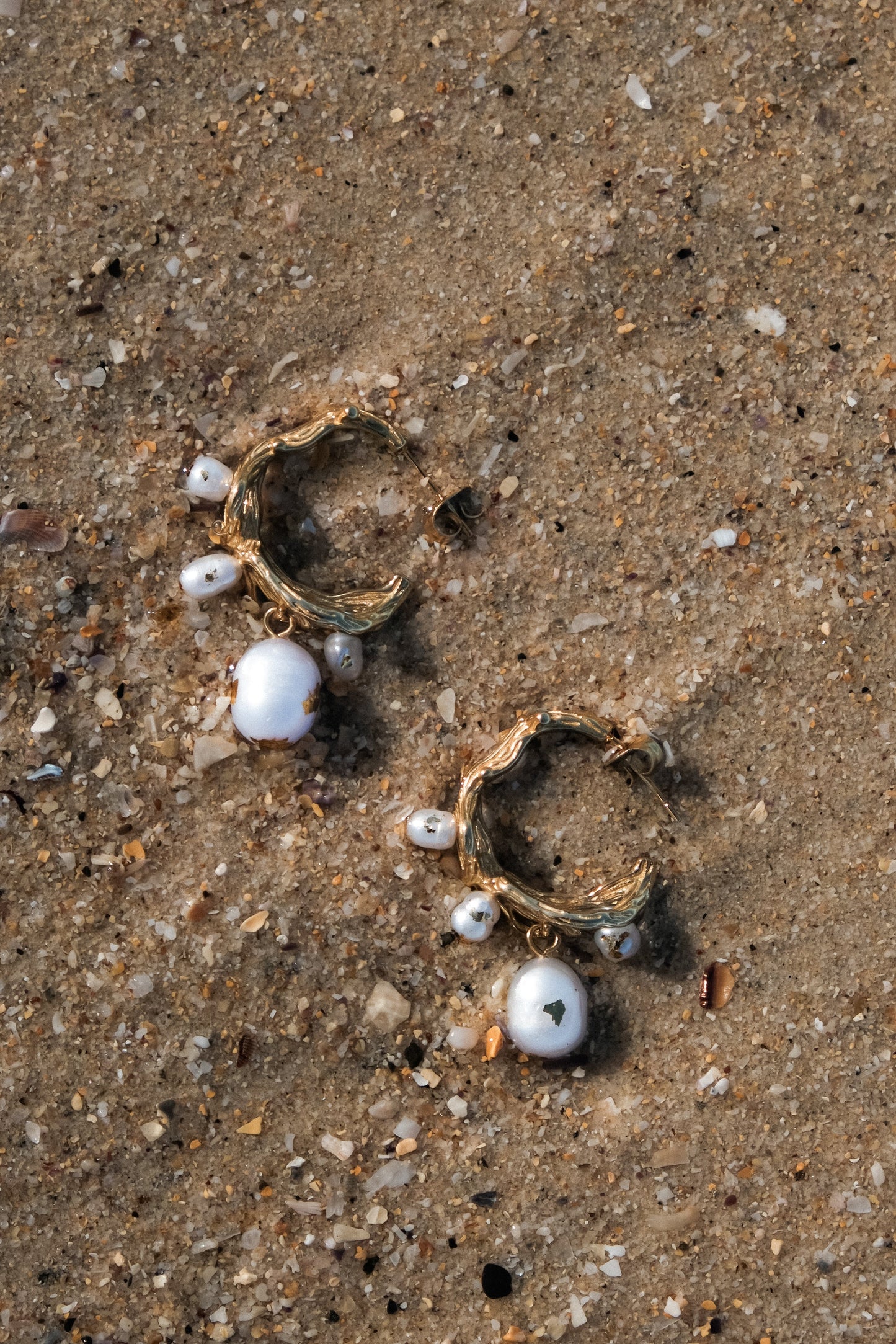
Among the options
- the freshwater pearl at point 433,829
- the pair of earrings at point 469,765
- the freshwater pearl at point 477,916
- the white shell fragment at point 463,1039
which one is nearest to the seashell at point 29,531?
the pair of earrings at point 469,765

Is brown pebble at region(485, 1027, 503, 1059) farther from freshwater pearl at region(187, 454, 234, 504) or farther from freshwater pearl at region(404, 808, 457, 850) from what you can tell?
freshwater pearl at region(187, 454, 234, 504)

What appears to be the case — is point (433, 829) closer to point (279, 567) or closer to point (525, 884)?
point (525, 884)

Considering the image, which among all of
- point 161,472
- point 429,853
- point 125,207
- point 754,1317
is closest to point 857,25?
point 125,207

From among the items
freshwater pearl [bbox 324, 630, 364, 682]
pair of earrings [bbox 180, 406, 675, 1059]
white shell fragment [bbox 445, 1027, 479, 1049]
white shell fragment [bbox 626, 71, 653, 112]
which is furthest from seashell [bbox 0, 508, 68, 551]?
white shell fragment [bbox 626, 71, 653, 112]

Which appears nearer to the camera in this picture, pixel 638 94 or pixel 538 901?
pixel 538 901

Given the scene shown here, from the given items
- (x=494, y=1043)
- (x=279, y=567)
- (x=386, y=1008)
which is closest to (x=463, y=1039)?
(x=494, y=1043)

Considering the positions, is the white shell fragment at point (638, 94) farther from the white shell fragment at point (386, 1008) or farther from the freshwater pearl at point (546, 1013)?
the white shell fragment at point (386, 1008)
